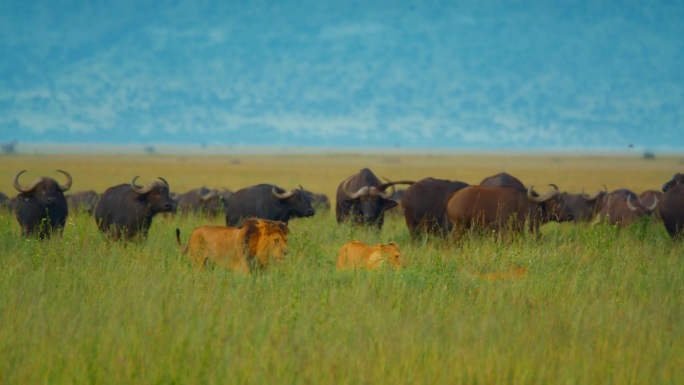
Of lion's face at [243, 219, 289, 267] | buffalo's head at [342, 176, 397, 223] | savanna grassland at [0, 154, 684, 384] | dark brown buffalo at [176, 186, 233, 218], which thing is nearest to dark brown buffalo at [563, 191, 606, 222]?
buffalo's head at [342, 176, 397, 223]

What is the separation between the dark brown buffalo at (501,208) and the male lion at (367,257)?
3.59 meters

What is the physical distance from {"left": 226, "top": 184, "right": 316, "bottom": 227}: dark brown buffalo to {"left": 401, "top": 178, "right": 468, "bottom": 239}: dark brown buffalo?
1772 mm

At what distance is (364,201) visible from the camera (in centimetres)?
1672

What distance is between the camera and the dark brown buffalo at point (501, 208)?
45.9ft

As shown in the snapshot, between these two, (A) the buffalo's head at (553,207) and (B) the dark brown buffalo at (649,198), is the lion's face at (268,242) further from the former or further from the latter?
(B) the dark brown buffalo at (649,198)

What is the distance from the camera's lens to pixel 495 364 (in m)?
6.41

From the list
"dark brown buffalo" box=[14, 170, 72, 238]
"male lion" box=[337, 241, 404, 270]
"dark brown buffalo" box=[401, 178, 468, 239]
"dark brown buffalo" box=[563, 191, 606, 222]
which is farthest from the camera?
"dark brown buffalo" box=[563, 191, 606, 222]

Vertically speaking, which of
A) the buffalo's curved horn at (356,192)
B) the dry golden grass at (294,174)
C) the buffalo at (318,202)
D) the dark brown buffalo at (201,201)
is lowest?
the dry golden grass at (294,174)

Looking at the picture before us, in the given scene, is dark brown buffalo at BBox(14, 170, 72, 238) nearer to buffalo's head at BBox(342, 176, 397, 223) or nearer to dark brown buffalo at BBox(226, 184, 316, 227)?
dark brown buffalo at BBox(226, 184, 316, 227)

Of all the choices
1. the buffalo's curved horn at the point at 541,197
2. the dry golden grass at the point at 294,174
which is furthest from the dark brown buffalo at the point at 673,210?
the dry golden grass at the point at 294,174

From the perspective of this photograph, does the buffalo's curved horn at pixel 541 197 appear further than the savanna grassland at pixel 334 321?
Yes

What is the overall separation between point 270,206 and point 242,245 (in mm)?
5856

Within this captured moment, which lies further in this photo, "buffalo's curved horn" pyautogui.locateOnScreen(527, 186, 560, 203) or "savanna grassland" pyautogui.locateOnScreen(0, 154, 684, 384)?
"buffalo's curved horn" pyautogui.locateOnScreen(527, 186, 560, 203)

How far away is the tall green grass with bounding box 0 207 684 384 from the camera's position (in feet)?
20.4
